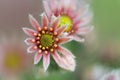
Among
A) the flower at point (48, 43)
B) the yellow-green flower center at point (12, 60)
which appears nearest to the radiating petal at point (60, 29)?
the flower at point (48, 43)

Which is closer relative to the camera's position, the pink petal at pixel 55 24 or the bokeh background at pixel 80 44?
the pink petal at pixel 55 24

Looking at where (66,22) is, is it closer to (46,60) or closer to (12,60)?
(46,60)

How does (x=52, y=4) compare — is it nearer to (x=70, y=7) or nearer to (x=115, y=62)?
(x=70, y=7)

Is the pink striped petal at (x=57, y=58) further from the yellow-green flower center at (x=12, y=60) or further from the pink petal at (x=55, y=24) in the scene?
the yellow-green flower center at (x=12, y=60)

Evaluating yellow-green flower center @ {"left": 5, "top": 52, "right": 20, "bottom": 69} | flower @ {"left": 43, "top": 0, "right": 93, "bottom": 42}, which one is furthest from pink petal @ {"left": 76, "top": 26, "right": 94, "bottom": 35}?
yellow-green flower center @ {"left": 5, "top": 52, "right": 20, "bottom": 69}

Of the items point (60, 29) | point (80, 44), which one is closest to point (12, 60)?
point (80, 44)

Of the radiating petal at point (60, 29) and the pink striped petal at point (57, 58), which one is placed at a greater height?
the radiating petal at point (60, 29)

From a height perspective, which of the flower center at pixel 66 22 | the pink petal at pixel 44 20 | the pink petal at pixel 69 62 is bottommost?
the pink petal at pixel 69 62
